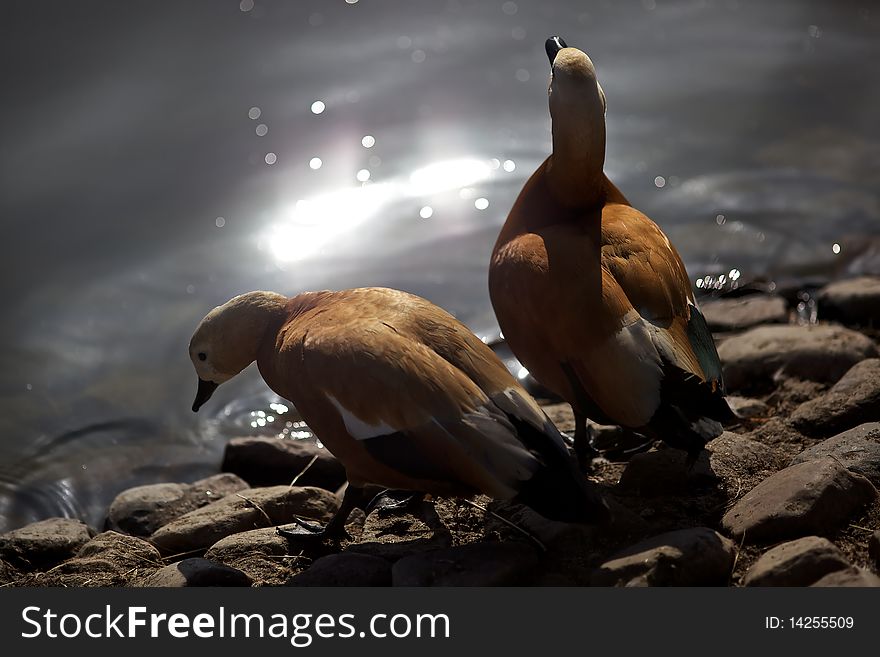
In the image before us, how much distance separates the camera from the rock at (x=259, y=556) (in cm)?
432

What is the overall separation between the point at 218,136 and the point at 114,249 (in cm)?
154

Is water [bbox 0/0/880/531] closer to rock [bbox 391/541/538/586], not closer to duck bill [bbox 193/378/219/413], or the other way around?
duck bill [bbox 193/378/219/413]

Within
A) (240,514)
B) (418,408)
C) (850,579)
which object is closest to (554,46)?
(418,408)

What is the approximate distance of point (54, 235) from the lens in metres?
8.05

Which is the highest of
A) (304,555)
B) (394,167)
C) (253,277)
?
(394,167)

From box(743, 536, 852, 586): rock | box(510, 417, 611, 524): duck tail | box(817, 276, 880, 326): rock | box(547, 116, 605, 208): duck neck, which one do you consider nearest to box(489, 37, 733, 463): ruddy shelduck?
box(547, 116, 605, 208): duck neck

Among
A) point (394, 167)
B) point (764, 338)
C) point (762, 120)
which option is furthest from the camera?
point (762, 120)

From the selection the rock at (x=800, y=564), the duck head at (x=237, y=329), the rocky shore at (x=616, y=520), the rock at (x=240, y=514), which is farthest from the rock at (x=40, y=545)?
the rock at (x=800, y=564)

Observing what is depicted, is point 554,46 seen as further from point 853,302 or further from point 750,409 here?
point 853,302

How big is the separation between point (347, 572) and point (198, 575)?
1.83 ft

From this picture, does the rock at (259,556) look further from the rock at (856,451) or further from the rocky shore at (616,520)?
the rock at (856,451)

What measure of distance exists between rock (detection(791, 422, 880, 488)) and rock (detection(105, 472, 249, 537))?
2775 mm
